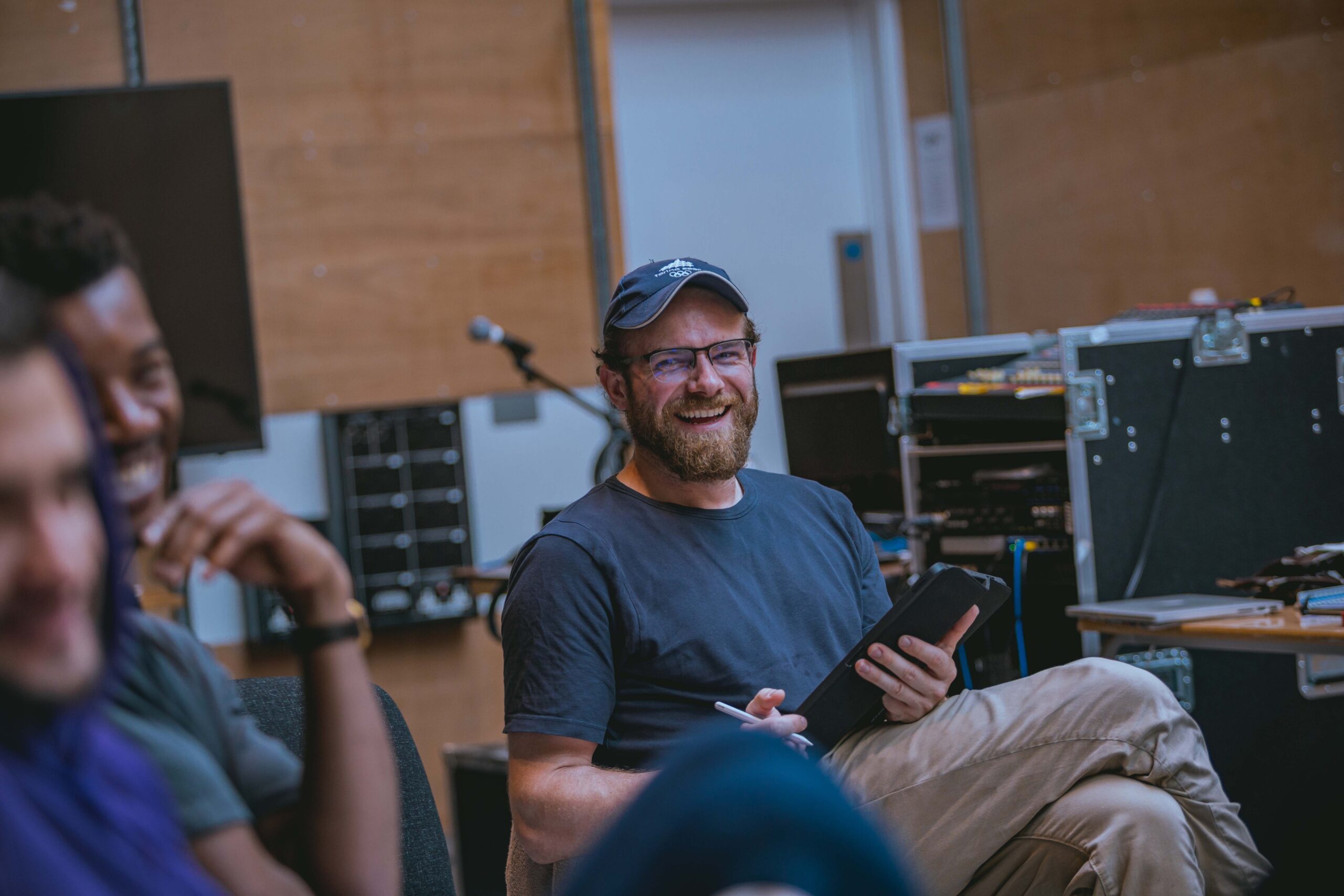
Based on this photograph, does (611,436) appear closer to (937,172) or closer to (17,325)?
(937,172)

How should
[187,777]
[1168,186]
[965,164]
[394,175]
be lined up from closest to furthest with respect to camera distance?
[187,777] → [394,175] → [1168,186] → [965,164]

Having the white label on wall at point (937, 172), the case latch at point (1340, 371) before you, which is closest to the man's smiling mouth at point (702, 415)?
the case latch at point (1340, 371)

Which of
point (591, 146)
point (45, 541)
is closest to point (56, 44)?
point (591, 146)

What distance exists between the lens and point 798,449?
10.3 feet

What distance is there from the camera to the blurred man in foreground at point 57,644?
0.63 meters

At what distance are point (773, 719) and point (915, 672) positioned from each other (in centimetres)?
19

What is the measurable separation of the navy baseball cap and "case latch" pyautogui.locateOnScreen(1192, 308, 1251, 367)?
110 cm

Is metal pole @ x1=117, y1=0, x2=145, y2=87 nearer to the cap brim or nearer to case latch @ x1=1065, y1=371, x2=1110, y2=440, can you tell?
the cap brim

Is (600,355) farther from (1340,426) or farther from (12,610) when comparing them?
(1340,426)

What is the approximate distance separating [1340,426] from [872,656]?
4.87ft

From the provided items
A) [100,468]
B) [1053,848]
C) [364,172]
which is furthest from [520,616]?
[364,172]

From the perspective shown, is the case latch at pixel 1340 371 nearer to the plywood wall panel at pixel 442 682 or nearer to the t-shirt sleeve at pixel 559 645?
the t-shirt sleeve at pixel 559 645

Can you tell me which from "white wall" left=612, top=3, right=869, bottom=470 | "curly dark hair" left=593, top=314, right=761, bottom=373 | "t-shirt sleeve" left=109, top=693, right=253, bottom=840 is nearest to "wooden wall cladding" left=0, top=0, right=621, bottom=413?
"white wall" left=612, top=3, right=869, bottom=470

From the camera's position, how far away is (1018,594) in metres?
2.50
